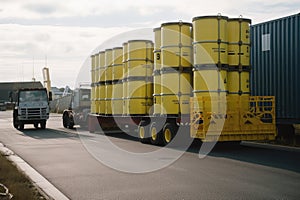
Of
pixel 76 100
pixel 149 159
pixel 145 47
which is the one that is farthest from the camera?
pixel 76 100

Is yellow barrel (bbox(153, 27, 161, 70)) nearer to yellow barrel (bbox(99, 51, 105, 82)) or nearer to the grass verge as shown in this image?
yellow barrel (bbox(99, 51, 105, 82))

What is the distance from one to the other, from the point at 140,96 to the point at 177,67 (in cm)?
331

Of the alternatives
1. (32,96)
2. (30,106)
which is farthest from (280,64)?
(32,96)

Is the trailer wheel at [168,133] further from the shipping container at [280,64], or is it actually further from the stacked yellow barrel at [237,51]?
the shipping container at [280,64]

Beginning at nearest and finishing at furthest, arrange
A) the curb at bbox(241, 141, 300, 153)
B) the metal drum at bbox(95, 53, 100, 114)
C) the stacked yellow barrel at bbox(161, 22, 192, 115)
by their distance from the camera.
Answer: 1. the curb at bbox(241, 141, 300, 153)
2. the stacked yellow barrel at bbox(161, 22, 192, 115)
3. the metal drum at bbox(95, 53, 100, 114)

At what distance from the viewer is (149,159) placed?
13648mm

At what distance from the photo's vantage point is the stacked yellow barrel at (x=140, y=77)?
A: 64.7ft

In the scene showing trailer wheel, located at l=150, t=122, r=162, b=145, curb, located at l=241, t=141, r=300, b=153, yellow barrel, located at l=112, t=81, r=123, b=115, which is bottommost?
curb, located at l=241, t=141, r=300, b=153

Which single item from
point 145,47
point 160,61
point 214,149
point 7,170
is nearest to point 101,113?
point 145,47

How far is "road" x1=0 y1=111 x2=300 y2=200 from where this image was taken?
8516 millimetres

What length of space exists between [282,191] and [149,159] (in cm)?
568

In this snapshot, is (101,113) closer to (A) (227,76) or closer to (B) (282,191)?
(A) (227,76)

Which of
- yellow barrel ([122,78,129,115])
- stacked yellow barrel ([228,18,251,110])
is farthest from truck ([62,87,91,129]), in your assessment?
stacked yellow barrel ([228,18,251,110])

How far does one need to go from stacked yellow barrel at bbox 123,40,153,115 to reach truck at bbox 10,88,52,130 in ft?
37.0
